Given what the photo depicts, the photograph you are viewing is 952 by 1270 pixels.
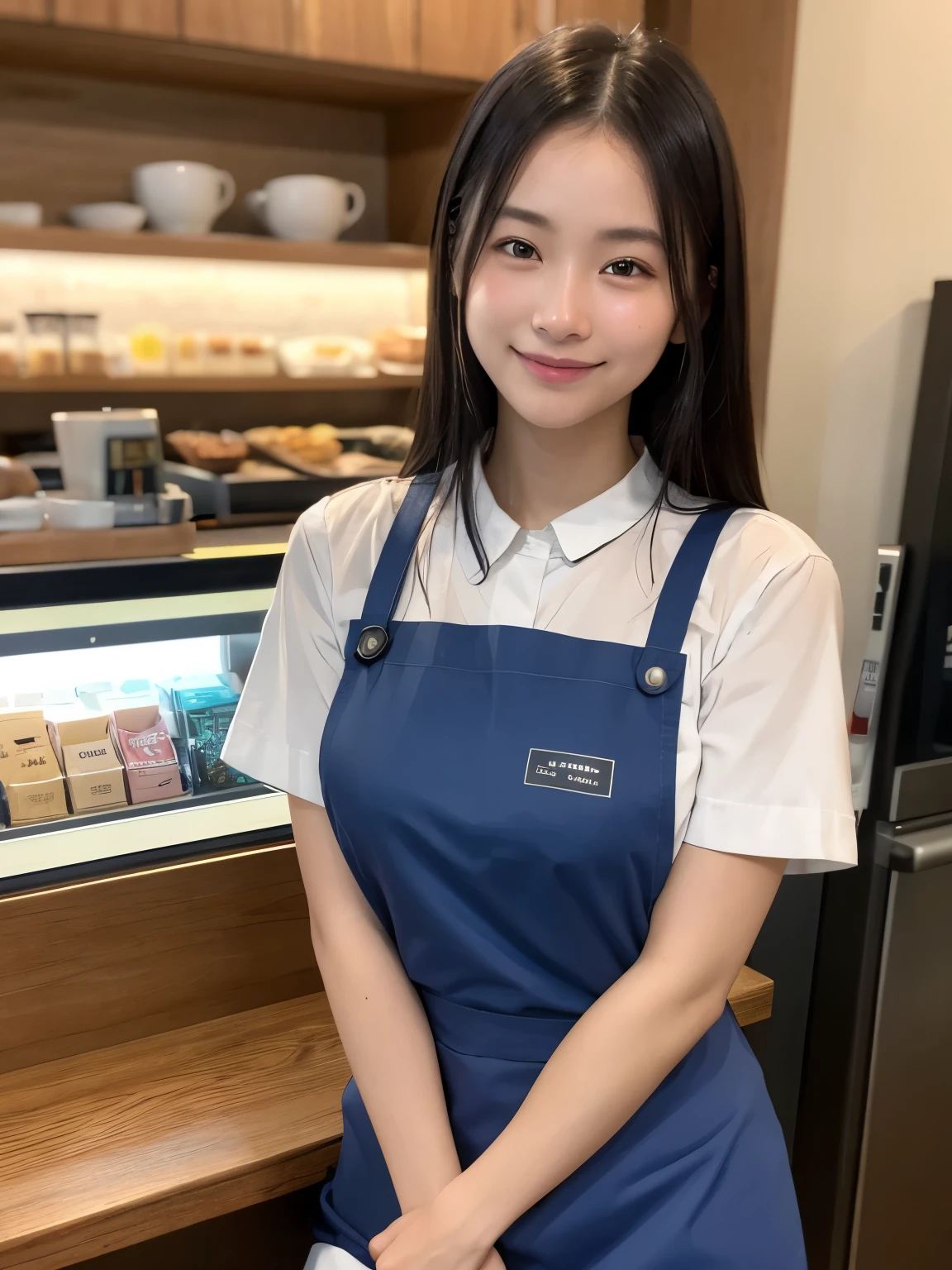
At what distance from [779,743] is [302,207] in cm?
159

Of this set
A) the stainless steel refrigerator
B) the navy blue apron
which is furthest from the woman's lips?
the stainless steel refrigerator

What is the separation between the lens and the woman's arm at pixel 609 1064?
3.29 feet

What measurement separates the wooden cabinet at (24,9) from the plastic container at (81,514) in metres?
0.75

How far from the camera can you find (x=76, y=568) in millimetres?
1401

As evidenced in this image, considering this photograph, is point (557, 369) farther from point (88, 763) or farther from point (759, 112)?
point (759, 112)

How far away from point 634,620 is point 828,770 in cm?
23

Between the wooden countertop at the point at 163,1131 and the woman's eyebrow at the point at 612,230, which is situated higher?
the woman's eyebrow at the point at 612,230

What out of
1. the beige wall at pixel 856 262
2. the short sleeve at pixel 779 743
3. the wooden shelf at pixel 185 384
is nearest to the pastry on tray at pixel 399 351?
the wooden shelf at pixel 185 384

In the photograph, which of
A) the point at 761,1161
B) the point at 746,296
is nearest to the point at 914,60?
the point at 746,296

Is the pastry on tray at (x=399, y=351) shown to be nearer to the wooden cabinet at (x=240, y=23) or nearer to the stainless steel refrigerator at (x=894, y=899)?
the wooden cabinet at (x=240, y=23)

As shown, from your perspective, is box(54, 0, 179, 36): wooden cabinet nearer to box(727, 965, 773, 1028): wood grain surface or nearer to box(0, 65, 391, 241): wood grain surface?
box(0, 65, 391, 241): wood grain surface

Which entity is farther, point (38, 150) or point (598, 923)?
point (38, 150)

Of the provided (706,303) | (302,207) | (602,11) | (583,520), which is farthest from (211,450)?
(706,303)

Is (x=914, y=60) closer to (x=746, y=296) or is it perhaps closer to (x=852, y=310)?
(x=852, y=310)
